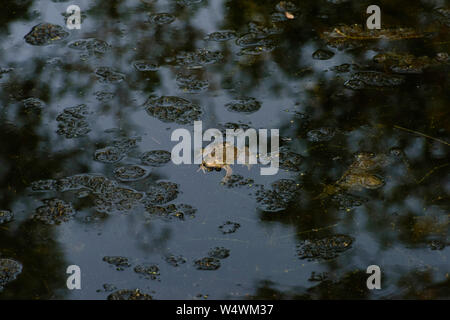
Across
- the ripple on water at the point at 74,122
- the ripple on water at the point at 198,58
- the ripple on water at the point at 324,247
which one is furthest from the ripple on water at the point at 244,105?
the ripple on water at the point at 324,247

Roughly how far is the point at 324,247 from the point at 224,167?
0.74 m

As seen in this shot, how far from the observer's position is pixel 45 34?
4.54 metres

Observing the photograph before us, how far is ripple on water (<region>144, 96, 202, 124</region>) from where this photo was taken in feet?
12.3

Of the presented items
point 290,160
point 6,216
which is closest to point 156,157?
point 290,160

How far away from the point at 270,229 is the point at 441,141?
120 centimetres

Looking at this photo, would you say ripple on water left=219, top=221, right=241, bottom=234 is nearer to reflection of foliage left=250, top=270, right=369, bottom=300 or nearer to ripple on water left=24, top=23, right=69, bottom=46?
reflection of foliage left=250, top=270, right=369, bottom=300

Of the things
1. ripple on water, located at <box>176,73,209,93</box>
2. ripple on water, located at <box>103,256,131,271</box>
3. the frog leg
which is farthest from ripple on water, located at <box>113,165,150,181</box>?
ripple on water, located at <box>176,73,209,93</box>

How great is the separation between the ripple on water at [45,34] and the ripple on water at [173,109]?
110cm

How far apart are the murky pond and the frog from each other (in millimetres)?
23

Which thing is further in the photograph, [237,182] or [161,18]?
[161,18]

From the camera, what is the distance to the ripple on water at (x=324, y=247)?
2898 mm

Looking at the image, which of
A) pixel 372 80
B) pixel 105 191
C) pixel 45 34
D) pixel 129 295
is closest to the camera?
pixel 129 295

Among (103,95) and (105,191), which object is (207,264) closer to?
(105,191)
